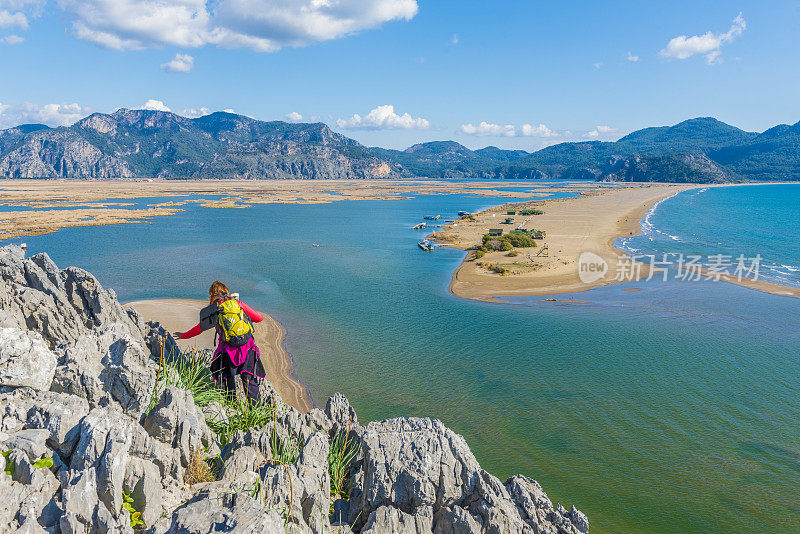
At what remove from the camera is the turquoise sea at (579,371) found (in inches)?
568

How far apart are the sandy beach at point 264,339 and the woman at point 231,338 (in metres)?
8.18

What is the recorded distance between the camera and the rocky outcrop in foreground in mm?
5746

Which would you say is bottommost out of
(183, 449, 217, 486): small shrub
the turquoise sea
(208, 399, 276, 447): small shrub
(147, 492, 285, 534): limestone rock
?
the turquoise sea

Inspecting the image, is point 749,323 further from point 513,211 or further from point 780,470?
point 513,211

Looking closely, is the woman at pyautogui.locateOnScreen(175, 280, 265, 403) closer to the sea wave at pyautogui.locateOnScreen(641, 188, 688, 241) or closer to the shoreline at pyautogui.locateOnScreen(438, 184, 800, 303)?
the shoreline at pyautogui.locateOnScreen(438, 184, 800, 303)

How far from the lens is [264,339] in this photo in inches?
1030

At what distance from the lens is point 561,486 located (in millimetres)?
14391

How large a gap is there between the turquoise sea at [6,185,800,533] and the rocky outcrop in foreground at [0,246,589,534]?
24.0 feet

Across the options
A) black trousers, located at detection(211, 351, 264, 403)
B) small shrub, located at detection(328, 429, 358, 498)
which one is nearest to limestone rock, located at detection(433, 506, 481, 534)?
small shrub, located at detection(328, 429, 358, 498)

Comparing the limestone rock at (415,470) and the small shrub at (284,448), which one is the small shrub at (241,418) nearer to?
the small shrub at (284,448)

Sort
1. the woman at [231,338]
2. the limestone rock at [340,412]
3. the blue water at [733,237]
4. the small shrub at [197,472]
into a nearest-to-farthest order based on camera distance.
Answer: the small shrub at [197,472], the woman at [231,338], the limestone rock at [340,412], the blue water at [733,237]

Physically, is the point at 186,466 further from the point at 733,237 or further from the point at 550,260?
the point at 733,237

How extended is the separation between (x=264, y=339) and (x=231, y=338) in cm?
1759

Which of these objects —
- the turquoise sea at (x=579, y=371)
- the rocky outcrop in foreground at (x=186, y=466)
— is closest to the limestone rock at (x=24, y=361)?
the rocky outcrop in foreground at (x=186, y=466)
